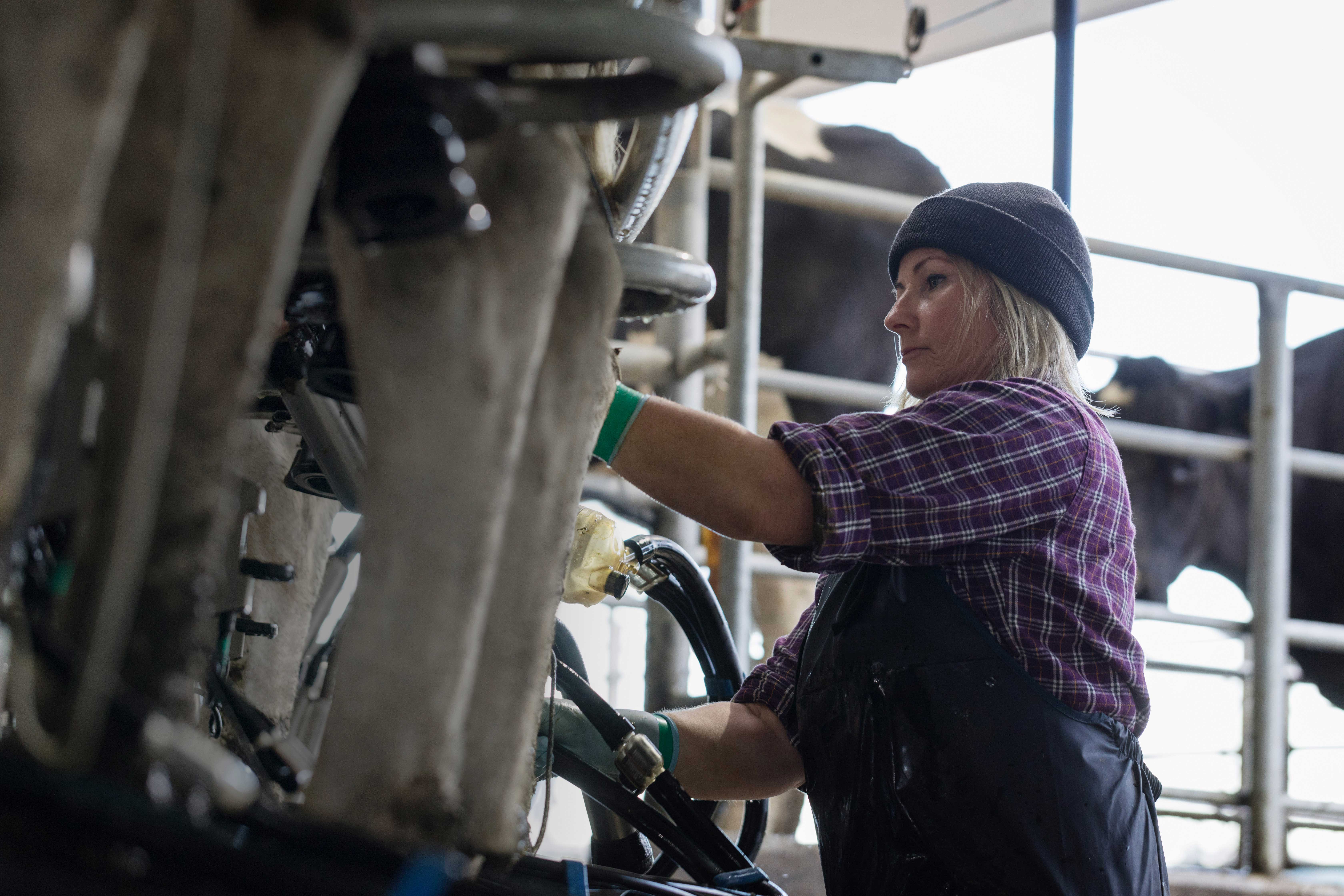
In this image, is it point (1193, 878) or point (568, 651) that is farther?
point (1193, 878)

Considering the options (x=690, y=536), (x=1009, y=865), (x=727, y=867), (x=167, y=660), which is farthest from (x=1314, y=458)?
(x=167, y=660)

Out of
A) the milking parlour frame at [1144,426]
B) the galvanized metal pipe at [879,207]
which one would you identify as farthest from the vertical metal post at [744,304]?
the galvanized metal pipe at [879,207]

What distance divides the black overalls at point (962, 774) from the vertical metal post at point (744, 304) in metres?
0.54

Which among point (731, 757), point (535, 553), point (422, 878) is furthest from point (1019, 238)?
point (422, 878)

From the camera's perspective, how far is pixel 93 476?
0.29 metres

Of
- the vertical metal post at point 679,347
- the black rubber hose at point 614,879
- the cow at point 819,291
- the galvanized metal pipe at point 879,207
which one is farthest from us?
the cow at point 819,291

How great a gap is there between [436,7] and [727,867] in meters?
0.66

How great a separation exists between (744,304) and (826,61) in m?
0.46

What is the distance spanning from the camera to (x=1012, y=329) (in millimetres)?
1021

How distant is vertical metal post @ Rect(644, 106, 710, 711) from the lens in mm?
1521

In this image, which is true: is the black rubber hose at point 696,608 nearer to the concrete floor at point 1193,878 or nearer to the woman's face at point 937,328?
the woman's face at point 937,328

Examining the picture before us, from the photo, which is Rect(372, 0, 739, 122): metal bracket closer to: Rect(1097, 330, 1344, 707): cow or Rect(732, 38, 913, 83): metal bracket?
Rect(732, 38, 913, 83): metal bracket

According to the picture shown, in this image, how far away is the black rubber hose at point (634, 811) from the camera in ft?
2.51

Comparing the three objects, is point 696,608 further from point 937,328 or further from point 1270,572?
point 1270,572
